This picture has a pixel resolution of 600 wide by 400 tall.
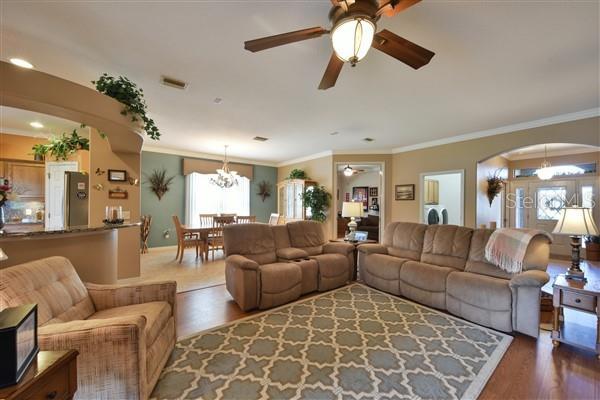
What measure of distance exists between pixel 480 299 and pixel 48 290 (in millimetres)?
3652

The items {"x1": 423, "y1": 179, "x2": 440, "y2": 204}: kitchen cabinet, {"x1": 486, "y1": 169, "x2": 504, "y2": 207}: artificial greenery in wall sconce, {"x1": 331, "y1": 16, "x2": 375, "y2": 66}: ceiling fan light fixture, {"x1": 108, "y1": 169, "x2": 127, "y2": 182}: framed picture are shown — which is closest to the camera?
{"x1": 331, "y1": 16, "x2": 375, "y2": 66}: ceiling fan light fixture

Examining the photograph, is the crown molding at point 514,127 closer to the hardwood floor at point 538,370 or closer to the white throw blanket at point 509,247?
the white throw blanket at point 509,247

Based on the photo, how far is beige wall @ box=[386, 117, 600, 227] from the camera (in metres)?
3.89

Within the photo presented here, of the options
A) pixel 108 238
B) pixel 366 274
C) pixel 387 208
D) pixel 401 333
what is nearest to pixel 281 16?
pixel 108 238

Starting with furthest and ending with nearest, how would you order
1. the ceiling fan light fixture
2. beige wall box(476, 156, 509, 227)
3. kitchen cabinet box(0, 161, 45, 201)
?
beige wall box(476, 156, 509, 227) < kitchen cabinet box(0, 161, 45, 201) < the ceiling fan light fixture

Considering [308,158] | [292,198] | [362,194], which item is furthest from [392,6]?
[362,194]

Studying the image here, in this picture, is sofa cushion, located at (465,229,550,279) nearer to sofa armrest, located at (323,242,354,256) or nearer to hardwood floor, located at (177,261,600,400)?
hardwood floor, located at (177,261,600,400)

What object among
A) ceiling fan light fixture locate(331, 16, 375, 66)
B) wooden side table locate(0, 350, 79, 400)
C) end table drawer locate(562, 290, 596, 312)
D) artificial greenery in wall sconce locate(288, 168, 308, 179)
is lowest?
end table drawer locate(562, 290, 596, 312)

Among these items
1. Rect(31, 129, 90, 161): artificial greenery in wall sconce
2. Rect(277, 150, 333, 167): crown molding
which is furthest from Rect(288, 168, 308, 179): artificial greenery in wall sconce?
Rect(31, 129, 90, 161): artificial greenery in wall sconce

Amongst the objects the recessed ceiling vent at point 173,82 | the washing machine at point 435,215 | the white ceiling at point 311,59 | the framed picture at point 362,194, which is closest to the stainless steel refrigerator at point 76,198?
the white ceiling at point 311,59

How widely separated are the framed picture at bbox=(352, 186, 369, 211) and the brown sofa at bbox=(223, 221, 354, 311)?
19.9 feet

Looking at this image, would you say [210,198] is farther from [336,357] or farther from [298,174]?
[336,357]

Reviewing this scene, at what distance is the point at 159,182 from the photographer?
6680 millimetres

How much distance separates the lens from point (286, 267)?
3.24m
